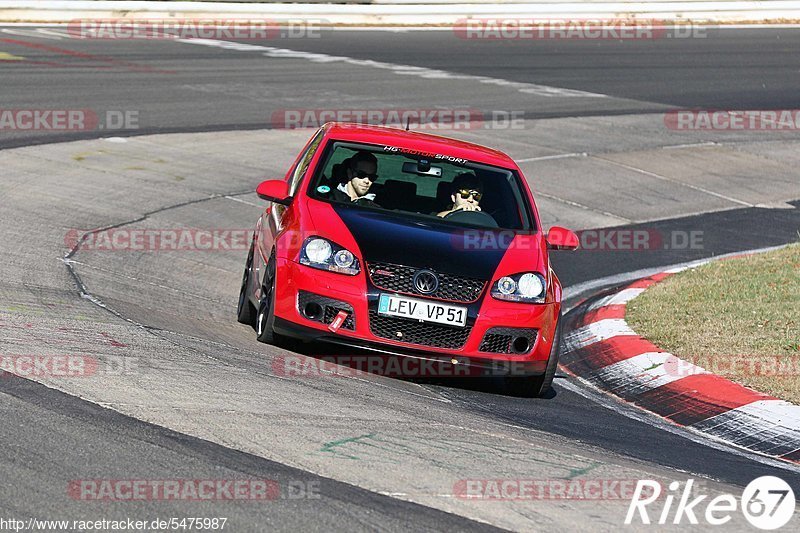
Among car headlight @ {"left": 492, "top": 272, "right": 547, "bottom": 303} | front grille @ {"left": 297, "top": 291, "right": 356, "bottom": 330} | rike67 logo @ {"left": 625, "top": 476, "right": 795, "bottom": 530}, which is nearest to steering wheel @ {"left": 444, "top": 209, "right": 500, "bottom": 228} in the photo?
car headlight @ {"left": 492, "top": 272, "right": 547, "bottom": 303}

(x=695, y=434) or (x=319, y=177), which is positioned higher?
(x=319, y=177)

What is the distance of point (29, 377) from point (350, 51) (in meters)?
20.3

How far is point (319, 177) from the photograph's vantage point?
8984 mm

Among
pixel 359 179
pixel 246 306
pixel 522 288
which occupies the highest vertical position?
pixel 359 179

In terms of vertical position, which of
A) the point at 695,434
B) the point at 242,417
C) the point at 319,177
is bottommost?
the point at 695,434

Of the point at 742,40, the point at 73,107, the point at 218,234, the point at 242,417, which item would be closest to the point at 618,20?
the point at 742,40

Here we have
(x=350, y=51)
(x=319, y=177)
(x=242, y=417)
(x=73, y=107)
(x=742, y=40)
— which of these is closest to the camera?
(x=242, y=417)

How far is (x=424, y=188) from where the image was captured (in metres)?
9.43

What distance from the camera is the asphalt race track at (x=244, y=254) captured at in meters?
5.43

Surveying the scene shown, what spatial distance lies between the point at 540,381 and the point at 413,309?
3.25ft

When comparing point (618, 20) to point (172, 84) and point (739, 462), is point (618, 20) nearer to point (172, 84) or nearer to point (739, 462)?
point (172, 84)

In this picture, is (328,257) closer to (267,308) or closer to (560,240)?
(267,308)

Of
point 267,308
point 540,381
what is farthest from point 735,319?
point 267,308

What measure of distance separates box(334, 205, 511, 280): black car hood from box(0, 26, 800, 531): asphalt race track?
2.45 ft
